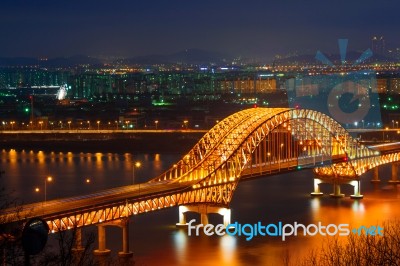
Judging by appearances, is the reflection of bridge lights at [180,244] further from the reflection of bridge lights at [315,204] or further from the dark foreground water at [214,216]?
the reflection of bridge lights at [315,204]

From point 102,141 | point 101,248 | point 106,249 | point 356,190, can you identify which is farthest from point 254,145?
point 102,141

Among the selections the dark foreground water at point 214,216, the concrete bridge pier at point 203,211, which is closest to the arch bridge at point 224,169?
the concrete bridge pier at point 203,211

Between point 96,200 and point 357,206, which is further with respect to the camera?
point 357,206

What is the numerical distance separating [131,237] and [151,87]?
91312 millimetres

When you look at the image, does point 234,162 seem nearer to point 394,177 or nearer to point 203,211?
point 203,211

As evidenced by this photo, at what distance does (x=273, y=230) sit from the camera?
2416cm

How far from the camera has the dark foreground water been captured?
2086 cm

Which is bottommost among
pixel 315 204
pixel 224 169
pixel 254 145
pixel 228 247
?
pixel 228 247

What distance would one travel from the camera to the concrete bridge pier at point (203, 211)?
24359 mm

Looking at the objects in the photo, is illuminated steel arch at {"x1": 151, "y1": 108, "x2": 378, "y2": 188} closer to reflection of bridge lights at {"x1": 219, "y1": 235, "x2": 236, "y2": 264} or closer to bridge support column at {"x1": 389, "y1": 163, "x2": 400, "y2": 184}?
bridge support column at {"x1": 389, "y1": 163, "x2": 400, "y2": 184}

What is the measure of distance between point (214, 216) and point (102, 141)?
3006 centimetres

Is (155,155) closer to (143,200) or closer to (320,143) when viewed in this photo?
(320,143)

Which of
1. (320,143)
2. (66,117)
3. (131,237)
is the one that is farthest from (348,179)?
(66,117)

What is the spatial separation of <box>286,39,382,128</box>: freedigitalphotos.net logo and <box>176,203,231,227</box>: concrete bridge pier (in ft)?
125
